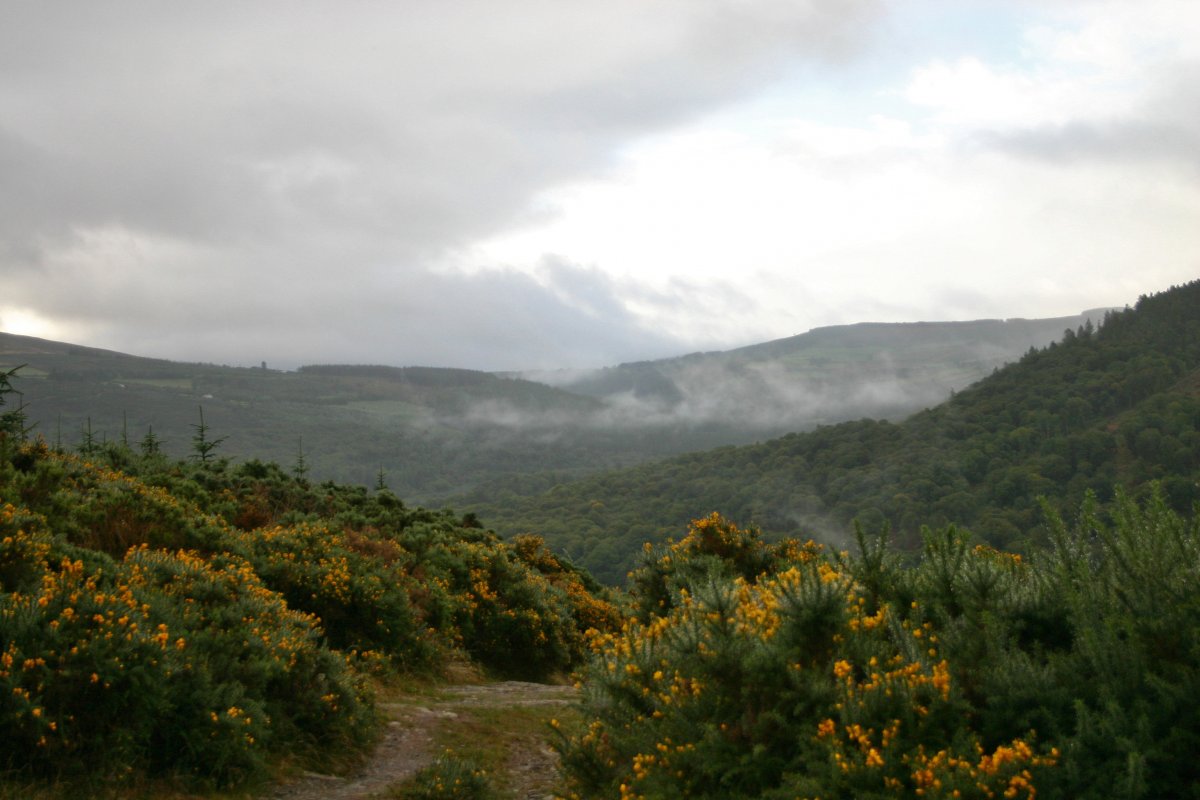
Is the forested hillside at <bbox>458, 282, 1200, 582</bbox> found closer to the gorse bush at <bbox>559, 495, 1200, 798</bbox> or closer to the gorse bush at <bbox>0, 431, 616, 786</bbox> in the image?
the gorse bush at <bbox>0, 431, 616, 786</bbox>

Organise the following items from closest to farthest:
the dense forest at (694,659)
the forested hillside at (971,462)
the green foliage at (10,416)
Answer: the dense forest at (694,659) → the green foliage at (10,416) → the forested hillside at (971,462)

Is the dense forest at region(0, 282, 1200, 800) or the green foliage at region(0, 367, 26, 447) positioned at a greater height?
the green foliage at region(0, 367, 26, 447)

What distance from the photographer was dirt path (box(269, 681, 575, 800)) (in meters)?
7.23

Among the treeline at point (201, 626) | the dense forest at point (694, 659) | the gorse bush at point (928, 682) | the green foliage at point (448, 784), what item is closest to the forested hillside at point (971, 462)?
the treeline at point (201, 626)

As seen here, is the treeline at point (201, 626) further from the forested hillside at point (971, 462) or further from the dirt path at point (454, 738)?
the forested hillside at point (971, 462)

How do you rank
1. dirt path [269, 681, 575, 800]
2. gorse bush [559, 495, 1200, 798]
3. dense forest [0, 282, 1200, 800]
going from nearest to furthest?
gorse bush [559, 495, 1200, 798] < dense forest [0, 282, 1200, 800] < dirt path [269, 681, 575, 800]

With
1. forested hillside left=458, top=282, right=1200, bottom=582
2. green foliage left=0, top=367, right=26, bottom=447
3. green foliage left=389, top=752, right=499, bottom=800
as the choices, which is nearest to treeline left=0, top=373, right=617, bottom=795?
green foliage left=0, top=367, right=26, bottom=447

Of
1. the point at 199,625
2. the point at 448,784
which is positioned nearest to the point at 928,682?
the point at 448,784

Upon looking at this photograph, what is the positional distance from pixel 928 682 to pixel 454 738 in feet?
19.9

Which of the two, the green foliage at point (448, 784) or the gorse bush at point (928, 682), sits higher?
the gorse bush at point (928, 682)

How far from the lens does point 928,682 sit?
4.68 metres

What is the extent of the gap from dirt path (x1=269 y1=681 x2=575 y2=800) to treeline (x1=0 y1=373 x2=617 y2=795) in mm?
379

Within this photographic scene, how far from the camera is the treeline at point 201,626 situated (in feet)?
19.0

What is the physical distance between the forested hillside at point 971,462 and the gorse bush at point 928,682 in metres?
71.8
